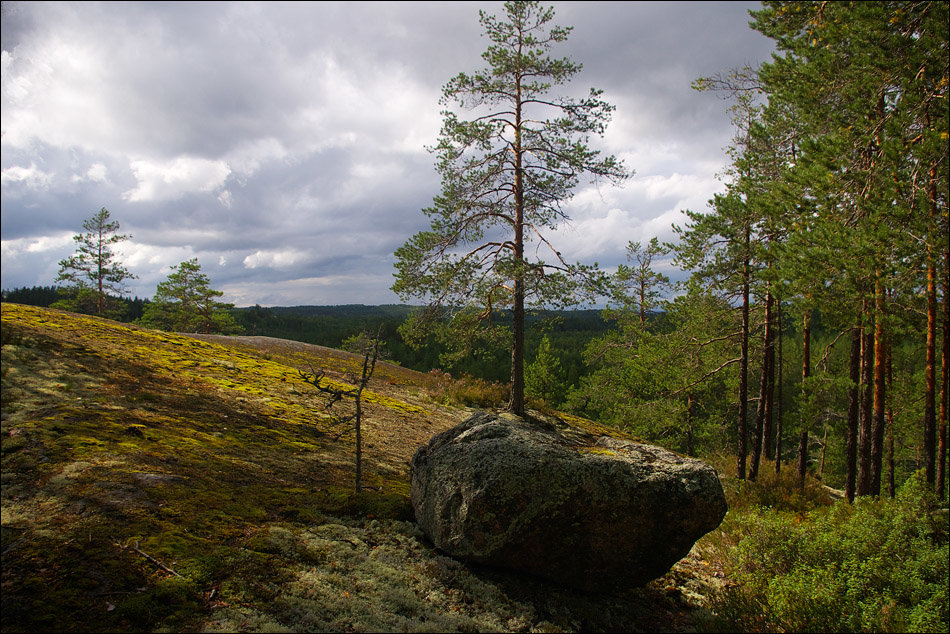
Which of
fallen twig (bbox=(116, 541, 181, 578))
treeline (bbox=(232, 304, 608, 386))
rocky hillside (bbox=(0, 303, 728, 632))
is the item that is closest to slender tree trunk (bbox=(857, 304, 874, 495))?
rocky hillside (bbox=(0, 303, 728, 632))

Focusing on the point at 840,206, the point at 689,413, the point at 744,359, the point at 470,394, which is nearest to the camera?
the point at 840,206

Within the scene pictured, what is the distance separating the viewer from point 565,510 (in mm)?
5387

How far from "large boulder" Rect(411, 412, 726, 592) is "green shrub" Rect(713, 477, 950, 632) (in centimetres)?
108

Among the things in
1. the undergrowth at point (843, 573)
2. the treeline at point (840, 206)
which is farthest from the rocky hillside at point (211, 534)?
the treeline at point (840, 206)

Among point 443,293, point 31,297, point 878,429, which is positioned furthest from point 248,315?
point 878,429

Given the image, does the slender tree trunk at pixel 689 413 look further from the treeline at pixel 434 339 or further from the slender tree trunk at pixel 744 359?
the treeline at pixel 434 339

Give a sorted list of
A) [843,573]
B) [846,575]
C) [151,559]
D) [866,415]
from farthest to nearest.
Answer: [866,415] < [846,575] < [843,573] < [151,559]

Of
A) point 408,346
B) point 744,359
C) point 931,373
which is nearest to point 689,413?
point 744,359

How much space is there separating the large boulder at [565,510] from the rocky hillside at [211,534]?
32cm

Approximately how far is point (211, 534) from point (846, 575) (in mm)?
8144

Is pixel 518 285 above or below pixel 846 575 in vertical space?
above

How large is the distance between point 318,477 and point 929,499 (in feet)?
39.4

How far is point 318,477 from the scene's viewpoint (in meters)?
7.26

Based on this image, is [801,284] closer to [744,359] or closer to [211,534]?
[744,359]
